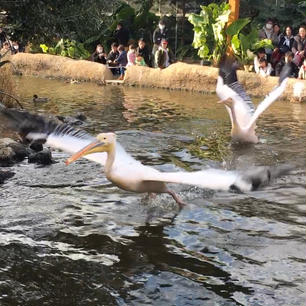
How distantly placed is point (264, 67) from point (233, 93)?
699 centimetres

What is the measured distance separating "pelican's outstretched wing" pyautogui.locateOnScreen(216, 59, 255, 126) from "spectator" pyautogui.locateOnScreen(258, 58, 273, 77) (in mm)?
6224

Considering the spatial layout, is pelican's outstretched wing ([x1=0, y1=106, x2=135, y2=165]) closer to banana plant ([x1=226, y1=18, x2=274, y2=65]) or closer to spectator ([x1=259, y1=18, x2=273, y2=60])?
banana plant ([x1=226, y1=18, x2=274, y2=65])

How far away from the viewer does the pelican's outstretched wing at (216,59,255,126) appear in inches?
373

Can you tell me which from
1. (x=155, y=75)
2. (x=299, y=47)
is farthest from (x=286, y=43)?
(x=155, y=75)

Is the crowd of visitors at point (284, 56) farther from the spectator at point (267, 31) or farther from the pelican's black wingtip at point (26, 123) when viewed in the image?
the pelican's black wingtip at point (26, 123)

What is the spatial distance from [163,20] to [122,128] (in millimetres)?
11523

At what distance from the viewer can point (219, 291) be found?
14.6 ft

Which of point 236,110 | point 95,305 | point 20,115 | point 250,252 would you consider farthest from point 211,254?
point 236,110

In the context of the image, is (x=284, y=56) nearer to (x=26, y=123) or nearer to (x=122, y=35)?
(x=122, y=35)

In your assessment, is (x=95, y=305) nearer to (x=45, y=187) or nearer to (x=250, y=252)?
(x=250, y=252)

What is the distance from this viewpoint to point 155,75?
17719 millimetres

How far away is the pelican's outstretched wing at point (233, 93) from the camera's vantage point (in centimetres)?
948

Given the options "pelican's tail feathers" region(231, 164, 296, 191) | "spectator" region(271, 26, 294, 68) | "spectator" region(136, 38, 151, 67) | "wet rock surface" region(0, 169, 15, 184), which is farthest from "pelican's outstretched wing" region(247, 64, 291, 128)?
"spectator" region(136, 38, 151, 67)

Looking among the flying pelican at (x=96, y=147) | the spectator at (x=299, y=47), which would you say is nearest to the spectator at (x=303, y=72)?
the spectator at (x=299, y=47)
